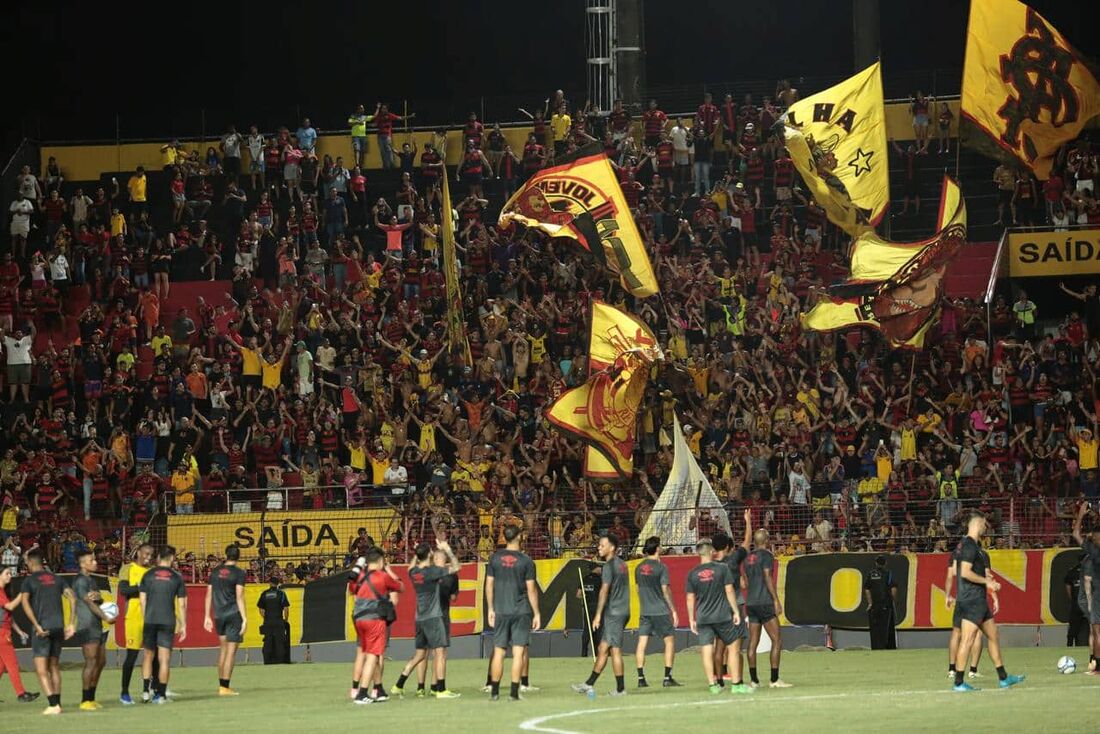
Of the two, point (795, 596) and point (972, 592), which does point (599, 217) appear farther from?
point (972, 592)

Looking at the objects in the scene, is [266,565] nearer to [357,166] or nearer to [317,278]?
[317,278]

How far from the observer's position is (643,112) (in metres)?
43.7

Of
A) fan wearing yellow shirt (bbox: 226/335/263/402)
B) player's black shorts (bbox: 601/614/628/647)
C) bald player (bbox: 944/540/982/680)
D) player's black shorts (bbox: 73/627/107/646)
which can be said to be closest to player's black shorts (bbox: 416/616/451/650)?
player's black shorts (bbox: 601/614/628/647)

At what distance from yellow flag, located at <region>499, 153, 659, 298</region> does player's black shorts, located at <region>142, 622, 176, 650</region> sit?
15.3 meters

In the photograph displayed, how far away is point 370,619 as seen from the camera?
2094cm

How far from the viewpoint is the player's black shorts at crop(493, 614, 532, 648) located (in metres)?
20.9

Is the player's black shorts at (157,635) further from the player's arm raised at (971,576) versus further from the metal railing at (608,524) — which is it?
the player's arm raised at (971,576)

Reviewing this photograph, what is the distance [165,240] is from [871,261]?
1767 centimetres

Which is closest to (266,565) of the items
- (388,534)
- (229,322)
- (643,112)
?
(388,534)

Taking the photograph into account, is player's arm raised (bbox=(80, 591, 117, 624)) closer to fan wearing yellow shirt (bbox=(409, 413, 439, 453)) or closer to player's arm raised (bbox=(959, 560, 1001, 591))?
player's arm raised (bbox=(959, 560, 1001, 591))

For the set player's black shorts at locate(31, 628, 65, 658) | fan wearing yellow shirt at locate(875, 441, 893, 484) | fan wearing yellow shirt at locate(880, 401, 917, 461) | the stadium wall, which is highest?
the stadium wall

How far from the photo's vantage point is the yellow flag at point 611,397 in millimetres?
32375

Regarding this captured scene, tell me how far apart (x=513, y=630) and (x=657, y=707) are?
7.34ft

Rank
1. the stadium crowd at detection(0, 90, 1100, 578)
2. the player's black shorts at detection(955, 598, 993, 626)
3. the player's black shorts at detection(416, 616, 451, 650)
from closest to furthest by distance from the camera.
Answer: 1. the player's black shorts at detection(955, 598, 993, 626)
2. the player's black shorts at detection(416, 616, 451, 650)
3. the stadium crowd at detection(0, 90, 1100, 578)
